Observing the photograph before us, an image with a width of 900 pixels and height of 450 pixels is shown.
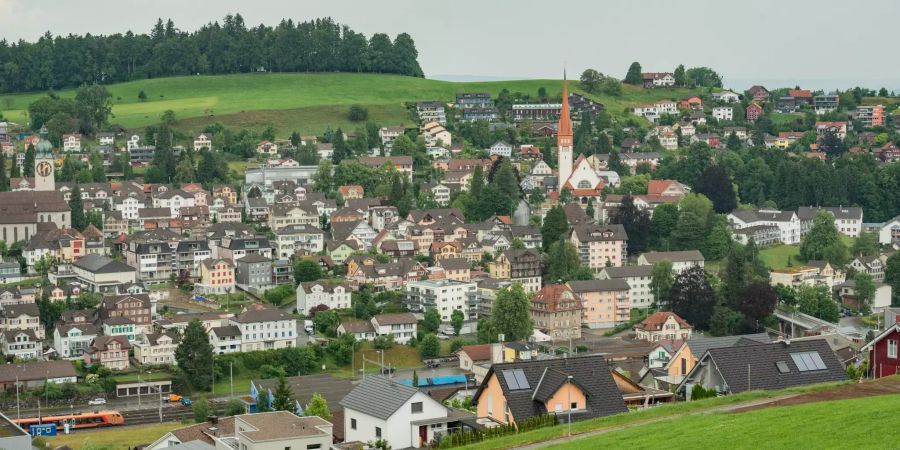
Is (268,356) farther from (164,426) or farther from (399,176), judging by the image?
(399,176)

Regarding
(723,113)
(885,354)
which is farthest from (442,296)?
(723,113)

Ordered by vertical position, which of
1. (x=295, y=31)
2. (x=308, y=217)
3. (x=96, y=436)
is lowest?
(x=96, y=436)

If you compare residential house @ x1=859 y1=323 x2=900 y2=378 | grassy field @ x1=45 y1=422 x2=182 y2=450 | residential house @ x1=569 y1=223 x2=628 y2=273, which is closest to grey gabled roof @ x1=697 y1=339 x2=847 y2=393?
residential house @ x1=859 y1=323 x2=900 y2=378

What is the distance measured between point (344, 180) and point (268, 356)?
2742 cm

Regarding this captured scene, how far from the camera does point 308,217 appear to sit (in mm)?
74438

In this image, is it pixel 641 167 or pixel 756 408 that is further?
pixel 641 167

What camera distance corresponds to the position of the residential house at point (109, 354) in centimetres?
5588

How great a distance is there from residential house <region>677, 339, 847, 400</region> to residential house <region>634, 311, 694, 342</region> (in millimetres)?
35024

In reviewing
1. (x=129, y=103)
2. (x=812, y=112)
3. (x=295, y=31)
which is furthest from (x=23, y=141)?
(x=812, y=112)

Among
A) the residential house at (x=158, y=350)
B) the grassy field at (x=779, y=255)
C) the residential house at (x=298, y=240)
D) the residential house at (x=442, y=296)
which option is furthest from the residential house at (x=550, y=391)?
the grassy field at (x=779, y=255)

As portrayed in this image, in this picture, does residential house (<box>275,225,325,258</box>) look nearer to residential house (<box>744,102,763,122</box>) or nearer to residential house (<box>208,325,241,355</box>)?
residential house (<box>208,325,241,355</box>)

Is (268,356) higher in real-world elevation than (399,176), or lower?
lower

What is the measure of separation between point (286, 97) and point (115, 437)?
6521cm

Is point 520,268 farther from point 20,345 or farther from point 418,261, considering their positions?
point 20,345
